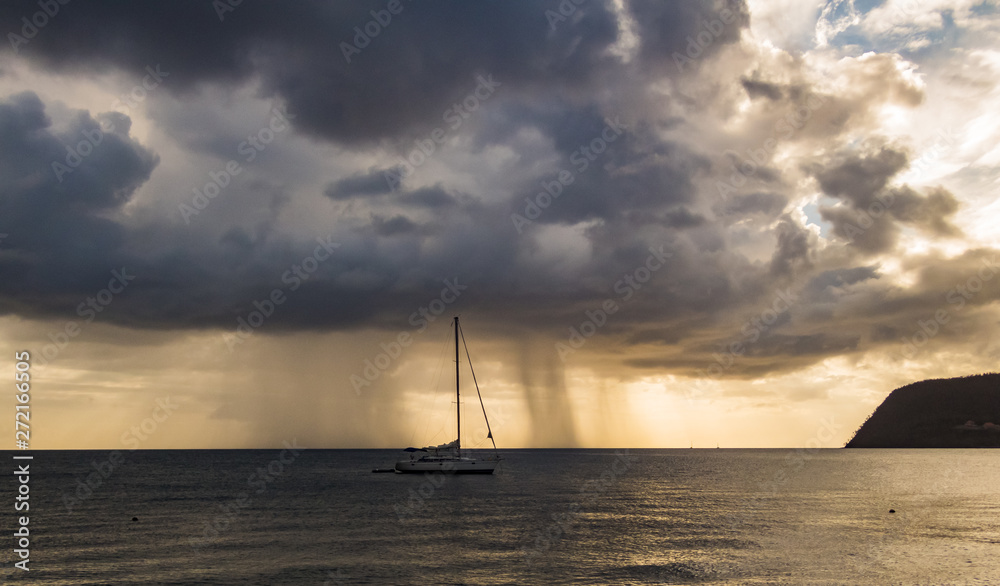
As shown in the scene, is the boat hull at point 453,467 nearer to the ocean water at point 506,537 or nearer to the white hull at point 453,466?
the white hull at point 453,466

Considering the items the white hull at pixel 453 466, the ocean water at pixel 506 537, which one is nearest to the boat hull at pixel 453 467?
the white hull at pixel 453 466

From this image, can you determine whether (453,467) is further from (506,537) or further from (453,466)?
(506,537)

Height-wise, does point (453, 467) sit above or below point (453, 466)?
below

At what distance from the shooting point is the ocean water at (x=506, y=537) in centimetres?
4406

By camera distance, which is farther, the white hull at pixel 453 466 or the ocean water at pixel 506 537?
the white hull at pixel 453 466

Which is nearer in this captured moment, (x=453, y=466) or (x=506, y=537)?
(x=506, y=537)

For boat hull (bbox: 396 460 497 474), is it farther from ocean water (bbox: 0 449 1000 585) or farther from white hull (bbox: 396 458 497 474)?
ocean water (bbox: 0 449 1000 585)

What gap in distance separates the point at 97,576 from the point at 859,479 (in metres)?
143

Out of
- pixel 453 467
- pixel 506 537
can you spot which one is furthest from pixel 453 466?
pixel 506 537

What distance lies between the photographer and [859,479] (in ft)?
463

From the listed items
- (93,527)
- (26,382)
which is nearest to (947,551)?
(26,382)

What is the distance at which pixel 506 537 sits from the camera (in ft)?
192

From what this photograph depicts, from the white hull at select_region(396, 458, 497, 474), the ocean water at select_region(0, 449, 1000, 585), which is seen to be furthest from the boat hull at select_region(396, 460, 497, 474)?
the ocean water at select_region(0, 449, 1000, 585)

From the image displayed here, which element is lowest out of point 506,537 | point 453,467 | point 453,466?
point 506,537
